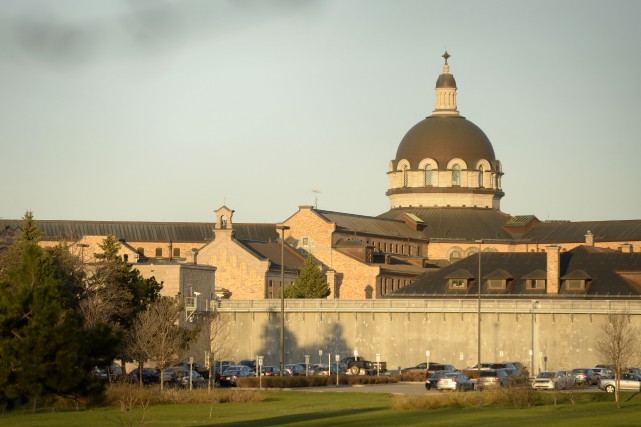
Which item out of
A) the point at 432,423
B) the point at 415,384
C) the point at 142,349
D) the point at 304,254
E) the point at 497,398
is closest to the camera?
the point at 432,423

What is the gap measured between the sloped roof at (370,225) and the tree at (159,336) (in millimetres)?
60934

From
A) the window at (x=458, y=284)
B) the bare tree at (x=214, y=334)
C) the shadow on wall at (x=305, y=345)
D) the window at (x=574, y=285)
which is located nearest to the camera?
the bare tree at (x=214, y=334)

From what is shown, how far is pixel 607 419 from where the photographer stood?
59969mm

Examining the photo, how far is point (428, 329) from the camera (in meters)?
113

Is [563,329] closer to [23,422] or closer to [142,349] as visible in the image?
[142,349]

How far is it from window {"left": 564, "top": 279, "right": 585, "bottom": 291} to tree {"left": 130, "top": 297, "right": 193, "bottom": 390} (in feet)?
104

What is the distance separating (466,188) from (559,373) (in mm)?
86141

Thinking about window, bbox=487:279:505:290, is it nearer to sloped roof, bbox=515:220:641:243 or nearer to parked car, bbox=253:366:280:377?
parked car, bbox=253:366:280:377

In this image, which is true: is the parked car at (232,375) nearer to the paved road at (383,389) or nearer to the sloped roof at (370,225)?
the paved road at (383,389)

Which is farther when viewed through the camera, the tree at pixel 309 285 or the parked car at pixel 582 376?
the tree at pixel 309 285

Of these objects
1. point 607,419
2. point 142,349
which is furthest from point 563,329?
point 607,419

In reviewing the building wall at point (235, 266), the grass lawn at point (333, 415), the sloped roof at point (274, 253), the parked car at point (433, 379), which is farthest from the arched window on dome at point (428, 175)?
the grass lawn at point (333, 415)

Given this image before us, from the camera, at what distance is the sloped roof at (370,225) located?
15638cm

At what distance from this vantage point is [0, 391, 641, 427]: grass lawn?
194 feet
